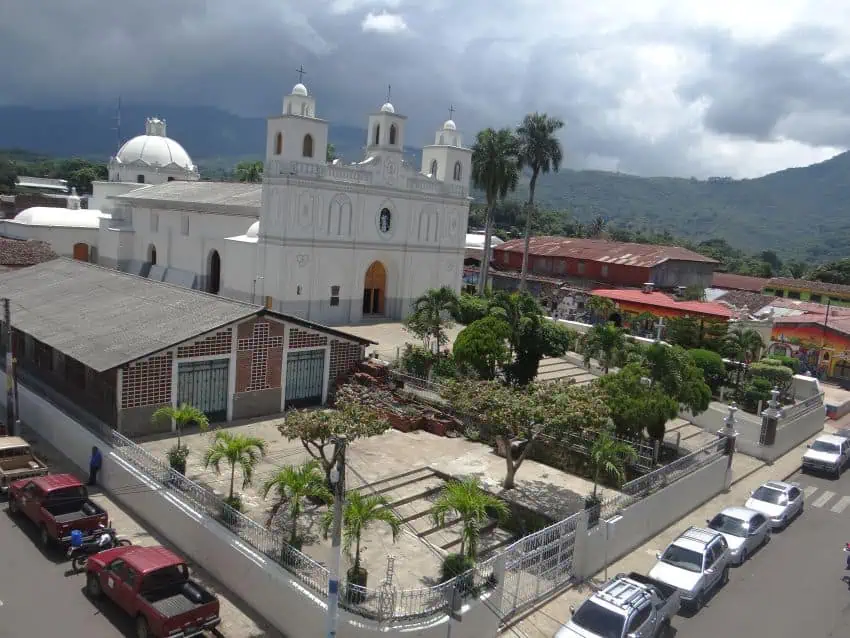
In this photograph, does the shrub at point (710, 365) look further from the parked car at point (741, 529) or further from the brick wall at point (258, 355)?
the brick wall at point (258, 355)

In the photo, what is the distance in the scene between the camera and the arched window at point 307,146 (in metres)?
35.0

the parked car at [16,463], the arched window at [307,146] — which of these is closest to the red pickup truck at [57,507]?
the parked car at [16,463]

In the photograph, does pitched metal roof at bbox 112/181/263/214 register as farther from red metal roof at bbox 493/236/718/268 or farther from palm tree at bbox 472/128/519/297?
red metal roof at bbox 493/236/718/268

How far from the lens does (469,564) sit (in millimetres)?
12305

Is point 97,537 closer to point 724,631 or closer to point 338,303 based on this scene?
point 724,631

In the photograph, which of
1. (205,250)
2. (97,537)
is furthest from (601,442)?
(205,250)

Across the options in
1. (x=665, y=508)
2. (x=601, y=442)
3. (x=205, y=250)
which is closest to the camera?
(x=601, y=442)

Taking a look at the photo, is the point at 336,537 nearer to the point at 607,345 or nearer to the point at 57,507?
the point at 57,507

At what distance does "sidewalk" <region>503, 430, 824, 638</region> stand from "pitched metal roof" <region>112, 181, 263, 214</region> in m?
27.2

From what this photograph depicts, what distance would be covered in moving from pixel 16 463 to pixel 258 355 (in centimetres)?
684

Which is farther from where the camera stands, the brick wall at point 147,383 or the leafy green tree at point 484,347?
the leafy green tree at point 484,347

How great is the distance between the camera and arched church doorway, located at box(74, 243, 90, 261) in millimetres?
51656

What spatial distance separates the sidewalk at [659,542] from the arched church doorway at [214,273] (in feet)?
98.9

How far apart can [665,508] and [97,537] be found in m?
13.6
